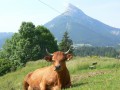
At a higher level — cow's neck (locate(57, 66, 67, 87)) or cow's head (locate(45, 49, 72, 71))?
cow's head (locate(45, 49, 72, 71))

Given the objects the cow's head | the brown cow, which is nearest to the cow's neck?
the brown cow

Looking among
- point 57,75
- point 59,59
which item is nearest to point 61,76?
point 57,75

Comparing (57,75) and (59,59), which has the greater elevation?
(59,59)

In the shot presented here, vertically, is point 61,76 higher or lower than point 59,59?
lower

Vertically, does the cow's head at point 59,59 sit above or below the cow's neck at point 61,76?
above

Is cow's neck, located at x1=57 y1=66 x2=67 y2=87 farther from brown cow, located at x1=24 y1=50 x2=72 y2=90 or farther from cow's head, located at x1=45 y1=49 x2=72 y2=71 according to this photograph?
cow's head, located at x1=45 y1=49 x2=72 y2=71

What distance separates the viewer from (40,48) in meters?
103

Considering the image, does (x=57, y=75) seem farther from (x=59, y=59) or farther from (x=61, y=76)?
(x=59, y=59)

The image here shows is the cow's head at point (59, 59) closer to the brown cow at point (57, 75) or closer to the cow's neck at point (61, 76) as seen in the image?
the brown cow at point (57, 75)

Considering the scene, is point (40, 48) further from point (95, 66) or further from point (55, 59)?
point (55, 59)

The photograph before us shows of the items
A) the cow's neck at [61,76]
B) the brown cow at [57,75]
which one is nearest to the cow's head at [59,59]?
the brown cow at [57,75]

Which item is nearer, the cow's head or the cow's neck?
the cow's head

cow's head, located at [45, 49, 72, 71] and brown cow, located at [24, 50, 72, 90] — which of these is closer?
cow's head, located at [45, 49, 72, 71]

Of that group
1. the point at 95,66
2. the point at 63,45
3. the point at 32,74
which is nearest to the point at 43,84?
the point at 32,74
